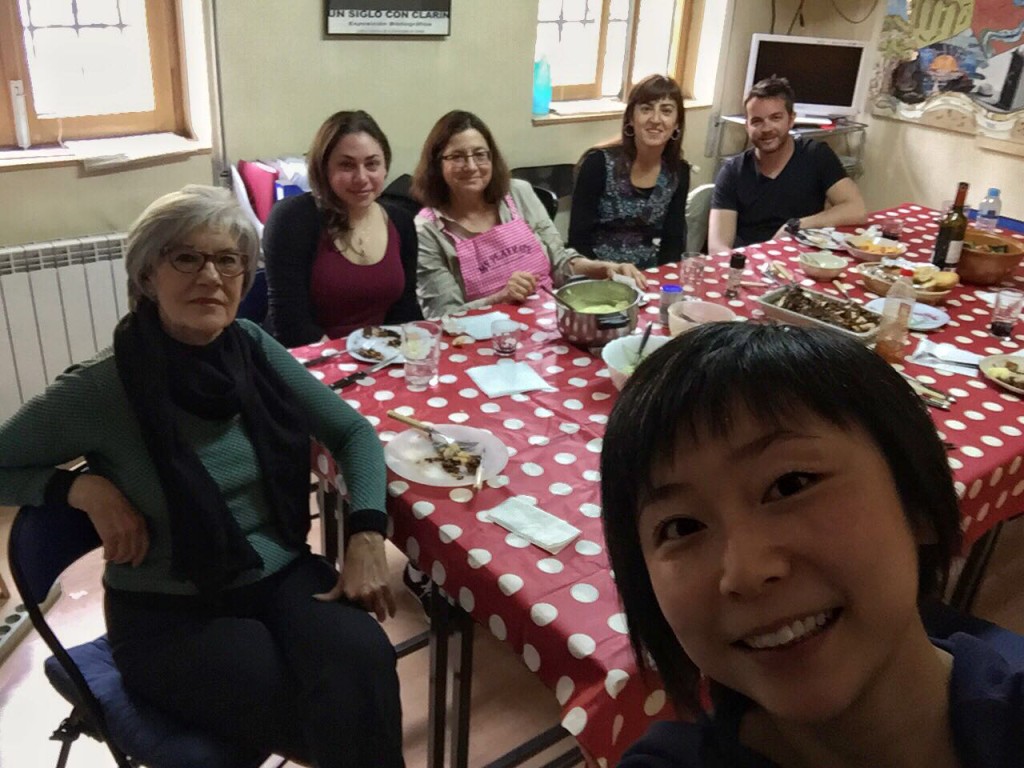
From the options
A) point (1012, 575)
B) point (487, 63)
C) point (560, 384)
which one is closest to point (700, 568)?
point (560, 384)

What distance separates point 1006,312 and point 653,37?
280 cm

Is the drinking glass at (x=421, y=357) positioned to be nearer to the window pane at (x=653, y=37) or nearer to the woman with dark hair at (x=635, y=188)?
the woman with dark hair at (x=635, y=188)

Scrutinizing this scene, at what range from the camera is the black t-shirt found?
10.3 feet

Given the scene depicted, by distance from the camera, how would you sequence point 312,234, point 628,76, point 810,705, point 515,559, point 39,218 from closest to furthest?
point 810,705 < point 515,559 < point 312,234 < point 39,218 < point 628,76

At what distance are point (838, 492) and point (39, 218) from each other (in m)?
2.77

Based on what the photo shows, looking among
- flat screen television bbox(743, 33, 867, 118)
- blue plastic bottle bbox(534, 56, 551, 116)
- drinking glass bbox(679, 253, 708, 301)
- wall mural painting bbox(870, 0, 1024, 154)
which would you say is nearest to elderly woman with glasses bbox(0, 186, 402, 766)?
drinking glass bbox(679, 253, 708, 301)

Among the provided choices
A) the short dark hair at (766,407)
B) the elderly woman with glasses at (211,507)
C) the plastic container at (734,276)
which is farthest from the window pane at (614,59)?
→ the short dark hair at (766,407)

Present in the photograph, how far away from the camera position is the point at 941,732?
2.32 feet

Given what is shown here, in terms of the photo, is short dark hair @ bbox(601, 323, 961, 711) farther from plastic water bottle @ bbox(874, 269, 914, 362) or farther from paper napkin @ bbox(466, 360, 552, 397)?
plastic water bottle @ bbox(874, 269, 914, 362)

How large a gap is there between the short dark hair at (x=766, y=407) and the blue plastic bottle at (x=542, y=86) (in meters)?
3.32

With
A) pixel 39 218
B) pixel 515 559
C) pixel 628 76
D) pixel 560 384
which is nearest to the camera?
pixel 515 559

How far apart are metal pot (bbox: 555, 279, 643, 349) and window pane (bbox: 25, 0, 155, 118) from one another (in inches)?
76.0

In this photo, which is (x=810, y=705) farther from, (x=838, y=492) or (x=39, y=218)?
(x=39, y=218)

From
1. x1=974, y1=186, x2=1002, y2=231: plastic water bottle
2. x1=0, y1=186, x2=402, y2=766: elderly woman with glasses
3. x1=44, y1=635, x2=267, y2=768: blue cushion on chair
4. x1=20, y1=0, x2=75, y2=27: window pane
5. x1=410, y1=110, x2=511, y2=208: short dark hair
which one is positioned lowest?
x1=44, y1=635, x2=267, y2=768: blue cushion on chair
